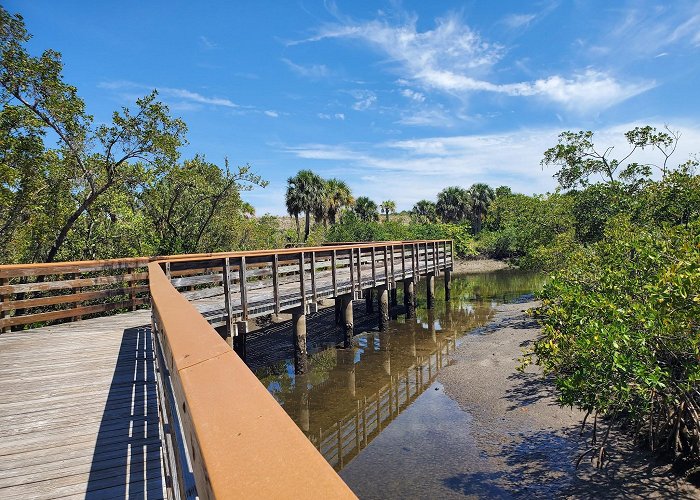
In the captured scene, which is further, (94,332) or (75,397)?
(94,332)

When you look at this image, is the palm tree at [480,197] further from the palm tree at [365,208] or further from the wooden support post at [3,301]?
the wooden support post at [3,301]

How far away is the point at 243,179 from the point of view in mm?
22219

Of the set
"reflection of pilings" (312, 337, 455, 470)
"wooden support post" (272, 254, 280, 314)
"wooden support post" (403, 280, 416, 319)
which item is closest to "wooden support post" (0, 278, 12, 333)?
"wooden support post" (272, 254, 280, 314)

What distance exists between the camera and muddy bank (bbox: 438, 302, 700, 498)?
6.44 m

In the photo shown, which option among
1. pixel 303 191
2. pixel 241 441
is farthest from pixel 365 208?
pixel 241 441

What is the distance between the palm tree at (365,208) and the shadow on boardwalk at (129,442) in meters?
44.7

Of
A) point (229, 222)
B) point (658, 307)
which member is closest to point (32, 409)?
point (658, 307)

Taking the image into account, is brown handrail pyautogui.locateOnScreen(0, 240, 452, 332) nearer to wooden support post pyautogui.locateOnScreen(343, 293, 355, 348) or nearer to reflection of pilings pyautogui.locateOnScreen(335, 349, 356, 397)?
wooden support post pyautogui.locateOnScreen(343, 293, 355, 348)

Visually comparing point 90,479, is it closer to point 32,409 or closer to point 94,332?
point 32,409

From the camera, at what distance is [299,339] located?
12.2 metres

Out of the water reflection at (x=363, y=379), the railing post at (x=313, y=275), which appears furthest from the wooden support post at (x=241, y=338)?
the railing post at (x=313, y=275)

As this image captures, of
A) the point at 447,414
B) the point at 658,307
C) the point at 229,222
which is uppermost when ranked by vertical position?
the point at 229,222

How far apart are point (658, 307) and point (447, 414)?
5.73 meters

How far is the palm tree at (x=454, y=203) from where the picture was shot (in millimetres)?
58531
